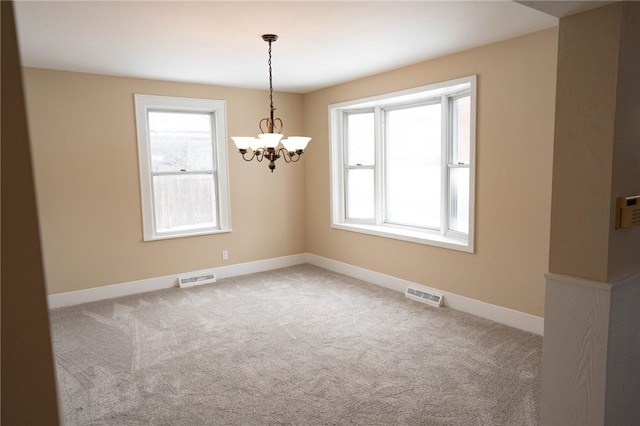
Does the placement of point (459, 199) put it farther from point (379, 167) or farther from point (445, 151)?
point (379, 167)

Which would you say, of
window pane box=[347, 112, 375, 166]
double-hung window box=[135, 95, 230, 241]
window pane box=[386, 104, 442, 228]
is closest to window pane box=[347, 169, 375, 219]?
window pane box=[347, 112, 375, 166]

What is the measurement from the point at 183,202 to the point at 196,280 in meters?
1.00

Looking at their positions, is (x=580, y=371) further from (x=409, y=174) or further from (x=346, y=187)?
(x=346, y=187)

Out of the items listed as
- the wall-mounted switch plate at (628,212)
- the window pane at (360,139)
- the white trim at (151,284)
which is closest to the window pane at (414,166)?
the window pane at (360,139)

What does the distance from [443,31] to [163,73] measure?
2.98 meters

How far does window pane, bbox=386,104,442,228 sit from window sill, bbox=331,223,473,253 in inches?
5.8

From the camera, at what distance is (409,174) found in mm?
4871

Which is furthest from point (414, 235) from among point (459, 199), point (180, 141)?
point (180, 141)

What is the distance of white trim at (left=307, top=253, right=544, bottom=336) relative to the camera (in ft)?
11.5

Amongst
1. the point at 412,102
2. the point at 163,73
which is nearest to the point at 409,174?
the point at 412,102

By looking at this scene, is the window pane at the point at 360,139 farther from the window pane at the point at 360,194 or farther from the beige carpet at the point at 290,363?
the beige carpet at the point at 290,363

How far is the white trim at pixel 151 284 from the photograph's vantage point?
446 cm

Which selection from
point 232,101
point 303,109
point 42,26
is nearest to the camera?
point 42,26

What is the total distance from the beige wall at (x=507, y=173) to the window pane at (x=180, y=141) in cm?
249
